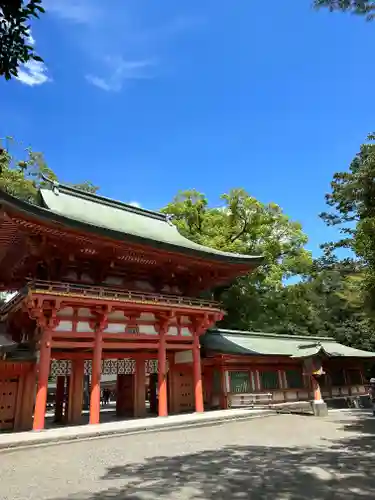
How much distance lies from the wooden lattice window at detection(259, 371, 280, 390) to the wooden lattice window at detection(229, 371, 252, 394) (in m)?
1.16

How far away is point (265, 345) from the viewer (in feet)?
80.4

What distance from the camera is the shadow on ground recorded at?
236 inches

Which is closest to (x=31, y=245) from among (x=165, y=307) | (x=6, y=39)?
(x=165, y=307)

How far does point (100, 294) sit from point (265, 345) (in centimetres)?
1334

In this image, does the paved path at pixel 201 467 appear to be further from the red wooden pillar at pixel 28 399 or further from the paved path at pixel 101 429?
the red wooden pillar at pixel 28 399

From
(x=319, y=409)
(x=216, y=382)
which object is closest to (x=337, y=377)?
(x=319, y=409)

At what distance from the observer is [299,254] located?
3309 cm

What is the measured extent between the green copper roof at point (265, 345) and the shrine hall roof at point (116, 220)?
17.9 ft

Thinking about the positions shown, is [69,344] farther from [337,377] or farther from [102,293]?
[337,377]

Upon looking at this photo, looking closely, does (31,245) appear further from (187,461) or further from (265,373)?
(265,373)

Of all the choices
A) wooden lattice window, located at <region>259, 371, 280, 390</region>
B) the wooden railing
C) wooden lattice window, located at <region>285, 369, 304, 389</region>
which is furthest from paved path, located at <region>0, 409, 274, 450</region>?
wooden lattice window, located at <region>285, 369, 304, 389</region>

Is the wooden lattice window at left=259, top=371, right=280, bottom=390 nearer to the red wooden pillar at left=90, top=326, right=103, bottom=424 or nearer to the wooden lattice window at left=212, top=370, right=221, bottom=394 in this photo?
the wooden lattice window at left=212, top=370, right=221, bottom=394

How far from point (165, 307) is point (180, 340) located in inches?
104

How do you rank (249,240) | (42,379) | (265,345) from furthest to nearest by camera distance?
(249,240) → (265,345) → (42,379)
